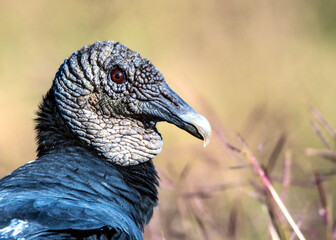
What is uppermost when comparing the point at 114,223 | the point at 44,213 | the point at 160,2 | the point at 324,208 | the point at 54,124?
the point at 160,2

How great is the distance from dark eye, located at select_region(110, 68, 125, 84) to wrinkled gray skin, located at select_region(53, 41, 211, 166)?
0.02 metres

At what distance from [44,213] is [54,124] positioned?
0.88 m

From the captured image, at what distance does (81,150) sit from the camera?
3.52m

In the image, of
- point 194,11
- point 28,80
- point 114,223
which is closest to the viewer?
point 114,223

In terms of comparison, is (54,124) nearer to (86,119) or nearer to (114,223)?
(86,119)

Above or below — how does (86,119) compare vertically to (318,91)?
above

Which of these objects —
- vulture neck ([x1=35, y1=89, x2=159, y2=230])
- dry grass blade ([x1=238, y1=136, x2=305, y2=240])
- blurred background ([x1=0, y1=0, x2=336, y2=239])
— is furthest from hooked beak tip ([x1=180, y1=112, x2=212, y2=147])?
blurred background ([x1=0, y1=0, x2=336, y2=239])

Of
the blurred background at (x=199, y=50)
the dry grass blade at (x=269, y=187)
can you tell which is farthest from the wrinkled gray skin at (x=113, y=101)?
the blurred background at (x=199, y=50)

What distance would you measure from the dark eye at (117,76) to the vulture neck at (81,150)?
36 centimetres

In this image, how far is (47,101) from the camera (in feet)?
12.0

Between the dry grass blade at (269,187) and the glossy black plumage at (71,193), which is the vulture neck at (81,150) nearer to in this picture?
the glossy black plumage at (71,193)

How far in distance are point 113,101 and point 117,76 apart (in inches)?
5.6

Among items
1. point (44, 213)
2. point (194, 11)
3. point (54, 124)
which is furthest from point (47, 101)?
point (194, 11)

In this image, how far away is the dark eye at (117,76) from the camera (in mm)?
3592
